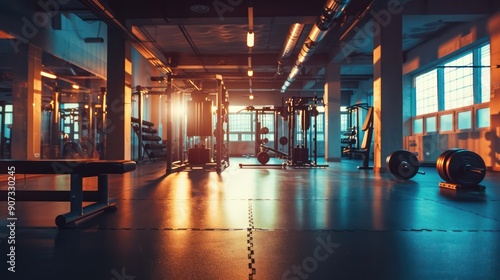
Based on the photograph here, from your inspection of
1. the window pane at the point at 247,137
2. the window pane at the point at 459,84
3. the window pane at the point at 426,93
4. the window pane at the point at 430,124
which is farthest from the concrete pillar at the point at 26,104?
the window pane at the point at 247,137

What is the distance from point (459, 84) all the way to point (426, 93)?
155 centimetres

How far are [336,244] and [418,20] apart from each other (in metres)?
7.06

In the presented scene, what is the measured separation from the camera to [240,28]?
770 centimetres

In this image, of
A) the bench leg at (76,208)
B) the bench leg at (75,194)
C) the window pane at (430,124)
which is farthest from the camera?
the window pane at (430,124)

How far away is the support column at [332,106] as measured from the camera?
1038 centimetres

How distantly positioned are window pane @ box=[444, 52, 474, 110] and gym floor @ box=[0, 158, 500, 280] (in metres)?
5.75

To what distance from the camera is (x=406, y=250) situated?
1746 mm

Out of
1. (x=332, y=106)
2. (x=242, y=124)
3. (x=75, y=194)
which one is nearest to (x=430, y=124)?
(x=332, y=106)

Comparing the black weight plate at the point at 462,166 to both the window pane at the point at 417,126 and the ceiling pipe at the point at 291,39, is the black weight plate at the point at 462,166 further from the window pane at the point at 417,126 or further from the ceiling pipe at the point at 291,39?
the window pane at the point at 417,126

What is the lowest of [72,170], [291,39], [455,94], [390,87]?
[72,170]

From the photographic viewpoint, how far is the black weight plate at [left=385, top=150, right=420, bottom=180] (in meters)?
5.22

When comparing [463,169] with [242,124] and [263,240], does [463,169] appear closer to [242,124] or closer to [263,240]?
[263,240]

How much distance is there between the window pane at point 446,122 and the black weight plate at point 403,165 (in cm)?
416

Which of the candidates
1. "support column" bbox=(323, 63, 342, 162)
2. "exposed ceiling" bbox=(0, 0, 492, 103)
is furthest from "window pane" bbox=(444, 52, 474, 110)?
"support column" bbox=(323, 63, 342, 162)
